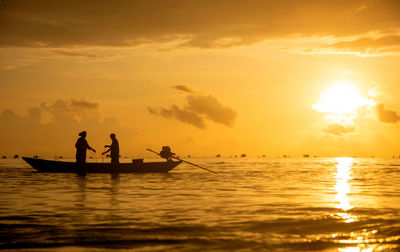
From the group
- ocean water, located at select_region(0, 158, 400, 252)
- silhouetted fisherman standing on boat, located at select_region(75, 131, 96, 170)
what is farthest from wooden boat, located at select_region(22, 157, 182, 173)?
ocean water, located at select_region(0, 158, 400, 252)

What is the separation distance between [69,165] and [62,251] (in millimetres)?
33088

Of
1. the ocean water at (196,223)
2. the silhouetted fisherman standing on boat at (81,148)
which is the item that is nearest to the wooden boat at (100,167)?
the silhouetted fisherman standing on boat at (81,148)

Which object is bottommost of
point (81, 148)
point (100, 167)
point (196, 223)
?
point (196, 223)

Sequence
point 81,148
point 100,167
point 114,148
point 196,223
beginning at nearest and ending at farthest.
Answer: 1. point 196,223
2. point 81,148
3. point 114,148
4. point 100,167

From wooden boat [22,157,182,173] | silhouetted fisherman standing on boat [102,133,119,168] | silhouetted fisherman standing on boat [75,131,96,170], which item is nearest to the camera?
silhouetted fisherman standing on boat [75,131,96,170]

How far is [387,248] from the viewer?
11.3m

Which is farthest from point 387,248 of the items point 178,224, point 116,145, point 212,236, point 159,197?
→ point 116,145

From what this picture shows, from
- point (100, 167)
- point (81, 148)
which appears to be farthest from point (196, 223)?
point (100, 167)

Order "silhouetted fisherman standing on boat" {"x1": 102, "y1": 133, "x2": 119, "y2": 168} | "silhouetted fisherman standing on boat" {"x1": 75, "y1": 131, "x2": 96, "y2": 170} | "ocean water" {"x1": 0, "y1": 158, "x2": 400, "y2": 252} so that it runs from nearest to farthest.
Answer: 1. "ocean water" {"x1": 0, "y1": 158, "x2": 400, "y2": 252}
2. "silhouetted fisherman standing on boat" {"x1": 75, "y1": 131, "x2": 96, "y2": 170}
3. "silhouetted fisherman standing on boat" {"x1": 102, "y1": 133, "x2": 119, "y2": 168}

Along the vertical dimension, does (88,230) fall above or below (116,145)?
below

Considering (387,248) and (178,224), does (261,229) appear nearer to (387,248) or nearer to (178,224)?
(178,224)

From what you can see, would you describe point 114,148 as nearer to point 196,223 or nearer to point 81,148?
point 81,148

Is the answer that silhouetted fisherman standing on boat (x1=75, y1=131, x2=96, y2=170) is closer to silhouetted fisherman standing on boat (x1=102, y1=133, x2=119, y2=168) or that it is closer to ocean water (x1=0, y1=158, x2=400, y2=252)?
silhouetted fisherman standing on boat (x1=102, y1=133, x2=119, y2=168)

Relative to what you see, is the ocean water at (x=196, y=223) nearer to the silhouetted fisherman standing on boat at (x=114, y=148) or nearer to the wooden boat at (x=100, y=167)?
the silhouetted fisherman standing on boat at (x=114, y=148)
